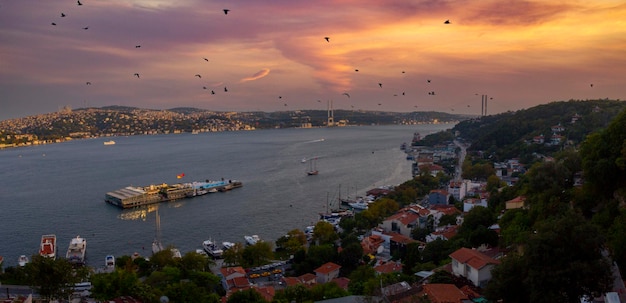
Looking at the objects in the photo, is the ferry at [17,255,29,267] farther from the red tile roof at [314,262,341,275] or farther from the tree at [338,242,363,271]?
the tree at [338,242,363,271]

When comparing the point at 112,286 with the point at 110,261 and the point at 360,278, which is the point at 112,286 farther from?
the point at 110,261

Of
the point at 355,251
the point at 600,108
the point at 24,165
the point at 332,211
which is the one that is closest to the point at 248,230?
the point at 332,211

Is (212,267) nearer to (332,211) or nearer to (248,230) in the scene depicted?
(248,230)

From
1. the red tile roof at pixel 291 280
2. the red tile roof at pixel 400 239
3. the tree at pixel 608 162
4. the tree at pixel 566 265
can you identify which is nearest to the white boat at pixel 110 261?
the red tile roof at pixel 291 280

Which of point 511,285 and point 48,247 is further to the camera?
point 48,247

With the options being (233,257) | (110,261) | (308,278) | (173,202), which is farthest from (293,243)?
(173,202)

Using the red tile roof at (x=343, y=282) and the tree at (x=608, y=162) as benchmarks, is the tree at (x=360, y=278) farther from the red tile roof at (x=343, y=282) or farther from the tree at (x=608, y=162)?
the tree at (x=608, y=162)
